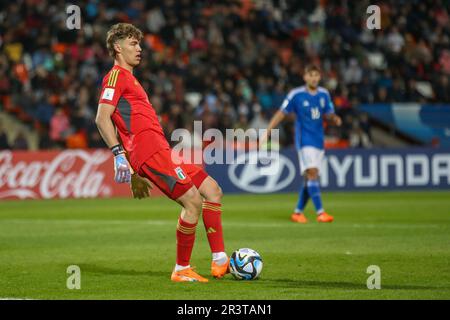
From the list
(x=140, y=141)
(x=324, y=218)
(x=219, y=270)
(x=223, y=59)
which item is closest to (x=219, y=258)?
(x=219, y=270)

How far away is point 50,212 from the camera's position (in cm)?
1773

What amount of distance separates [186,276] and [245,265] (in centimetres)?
58

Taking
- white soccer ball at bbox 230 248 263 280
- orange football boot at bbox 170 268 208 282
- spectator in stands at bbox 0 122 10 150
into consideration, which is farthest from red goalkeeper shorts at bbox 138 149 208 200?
spectator in stands at bbox 0 122 10 150

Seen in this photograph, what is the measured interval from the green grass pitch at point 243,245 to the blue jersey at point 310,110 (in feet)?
4.77

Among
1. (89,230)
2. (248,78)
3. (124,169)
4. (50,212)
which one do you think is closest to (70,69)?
(248,78)

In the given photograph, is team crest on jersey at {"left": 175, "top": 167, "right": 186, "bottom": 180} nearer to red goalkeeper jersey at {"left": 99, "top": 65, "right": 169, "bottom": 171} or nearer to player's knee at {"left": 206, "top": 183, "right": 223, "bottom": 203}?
red goalkeeper jersey at {"left": 99, "top": 65, "right": 169, "bottom": 171}

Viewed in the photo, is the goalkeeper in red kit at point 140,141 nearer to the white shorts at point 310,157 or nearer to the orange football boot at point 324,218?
the orange football boot at point 324,218

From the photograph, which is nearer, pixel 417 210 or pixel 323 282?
pixel 323 282

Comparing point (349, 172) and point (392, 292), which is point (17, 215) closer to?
point (349, 172)

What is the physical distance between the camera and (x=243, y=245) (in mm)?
11461

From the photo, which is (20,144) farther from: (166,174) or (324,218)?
(166,174)

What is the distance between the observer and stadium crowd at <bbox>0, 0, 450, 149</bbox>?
76.7ft

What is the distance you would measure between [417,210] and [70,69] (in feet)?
36.8

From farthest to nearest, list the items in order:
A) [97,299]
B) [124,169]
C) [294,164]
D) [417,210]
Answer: [294,164] < [417,210] < [124,169] < [97,299]
